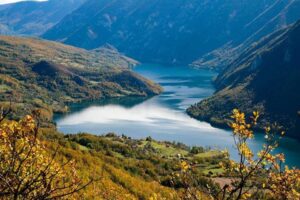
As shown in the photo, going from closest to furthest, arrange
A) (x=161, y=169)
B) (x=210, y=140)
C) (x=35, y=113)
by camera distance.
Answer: (x=35, y=113) → (x=161, y=169) → (x=210, y=140)

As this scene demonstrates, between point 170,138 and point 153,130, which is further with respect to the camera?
point 153,130

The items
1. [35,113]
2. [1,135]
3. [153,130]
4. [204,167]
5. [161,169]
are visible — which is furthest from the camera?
[153,130]

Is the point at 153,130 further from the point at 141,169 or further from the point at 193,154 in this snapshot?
the point at 141,169

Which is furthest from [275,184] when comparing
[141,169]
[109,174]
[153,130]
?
[153,130]

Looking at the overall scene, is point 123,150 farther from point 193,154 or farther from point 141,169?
point 141,169

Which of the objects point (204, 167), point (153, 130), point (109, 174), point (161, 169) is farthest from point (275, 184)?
point (153, 130)

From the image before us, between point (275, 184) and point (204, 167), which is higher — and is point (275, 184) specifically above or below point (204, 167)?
above

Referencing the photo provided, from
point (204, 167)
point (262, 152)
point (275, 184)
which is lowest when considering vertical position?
point (204, 167)

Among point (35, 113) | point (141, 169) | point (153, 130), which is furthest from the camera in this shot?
point (153, 130)

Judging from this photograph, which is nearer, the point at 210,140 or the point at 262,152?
the point at 262,152
